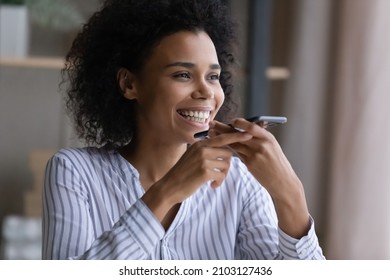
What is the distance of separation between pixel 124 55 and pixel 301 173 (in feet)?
3.26

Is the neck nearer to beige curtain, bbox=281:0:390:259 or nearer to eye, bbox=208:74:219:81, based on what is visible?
eye, bbox=208:74:219:81

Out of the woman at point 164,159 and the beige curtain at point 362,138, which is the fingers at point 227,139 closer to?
the woman at point 164,159

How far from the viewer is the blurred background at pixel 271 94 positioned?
5.27 ft

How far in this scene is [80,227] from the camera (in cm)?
74

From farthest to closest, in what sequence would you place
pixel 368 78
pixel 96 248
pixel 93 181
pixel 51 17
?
1. pixel 51 17
2. pixel 368 78
3. pixel 93 181
4. pixel 96 248

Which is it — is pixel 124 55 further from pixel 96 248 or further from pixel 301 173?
pixel 301 173

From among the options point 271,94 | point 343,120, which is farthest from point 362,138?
point 271,94

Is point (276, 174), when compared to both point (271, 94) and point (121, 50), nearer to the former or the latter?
point (121, 50)

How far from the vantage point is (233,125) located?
2.39ft

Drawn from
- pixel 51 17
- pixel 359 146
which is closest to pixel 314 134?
pixel 359 146

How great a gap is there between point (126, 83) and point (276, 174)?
0.21 metres

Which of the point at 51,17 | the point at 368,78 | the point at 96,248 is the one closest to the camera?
the point at 96,248

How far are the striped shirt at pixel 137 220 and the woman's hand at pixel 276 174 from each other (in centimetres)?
2

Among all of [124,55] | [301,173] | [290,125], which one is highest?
[124,55]
